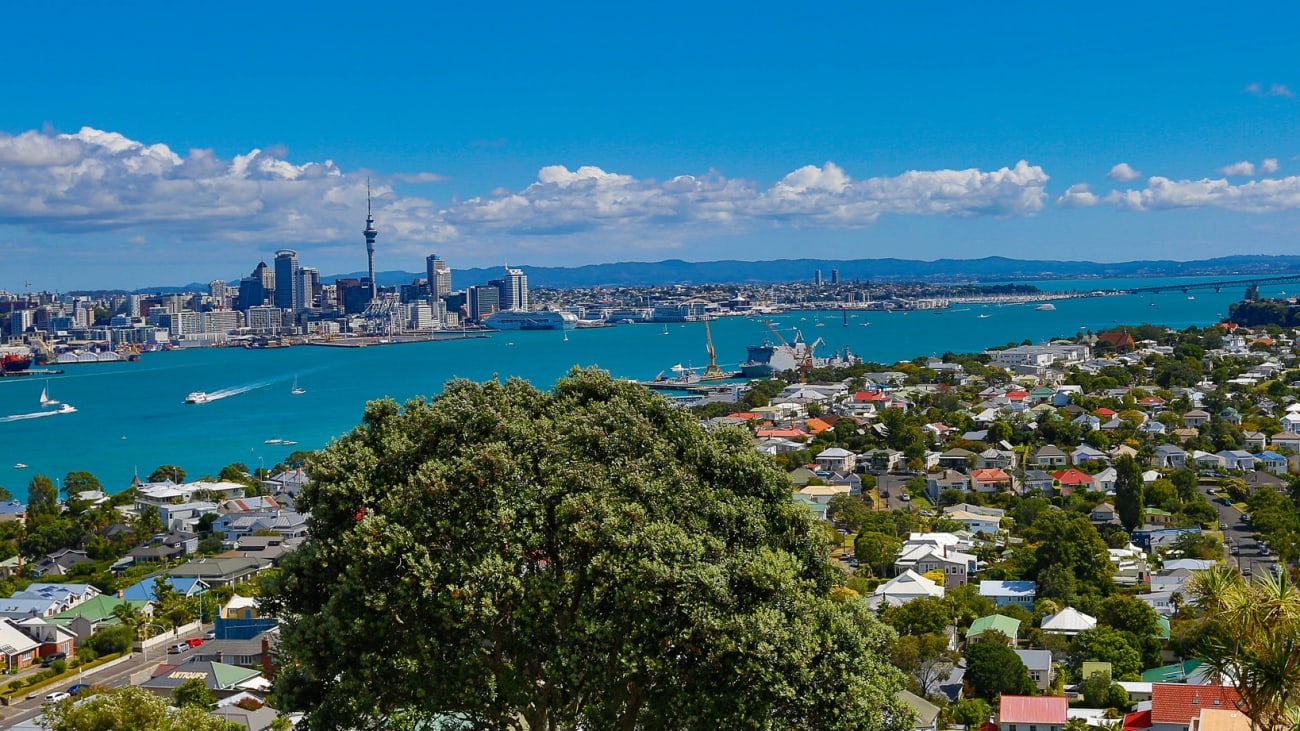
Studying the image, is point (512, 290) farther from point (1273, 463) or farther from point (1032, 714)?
point (1032, 714)

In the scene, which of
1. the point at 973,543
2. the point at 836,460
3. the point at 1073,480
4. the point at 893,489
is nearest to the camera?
the point at 973,543

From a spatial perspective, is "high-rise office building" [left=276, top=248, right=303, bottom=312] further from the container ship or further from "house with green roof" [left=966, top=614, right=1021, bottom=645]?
"house with green roof" [left=966, top=614, right=1021, bottom=645]

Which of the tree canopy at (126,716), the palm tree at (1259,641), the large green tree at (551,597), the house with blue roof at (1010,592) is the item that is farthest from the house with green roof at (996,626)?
the palm tree at (1259,641)

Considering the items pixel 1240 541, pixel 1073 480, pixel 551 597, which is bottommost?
pixel 1240 541

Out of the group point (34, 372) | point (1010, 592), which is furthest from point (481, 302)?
point (1010, 592)

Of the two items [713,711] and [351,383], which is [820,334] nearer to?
[351,383]

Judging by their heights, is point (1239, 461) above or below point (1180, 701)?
below
